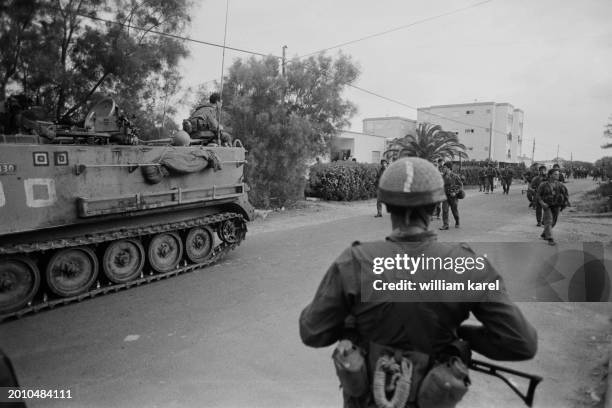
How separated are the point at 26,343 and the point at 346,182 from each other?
1542 cm

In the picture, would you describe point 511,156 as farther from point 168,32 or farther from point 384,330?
point 384,330

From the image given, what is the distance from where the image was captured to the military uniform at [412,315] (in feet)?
5.71

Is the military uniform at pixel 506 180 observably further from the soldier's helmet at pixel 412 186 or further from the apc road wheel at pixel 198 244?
the soldier's helmet at pixel 412 186

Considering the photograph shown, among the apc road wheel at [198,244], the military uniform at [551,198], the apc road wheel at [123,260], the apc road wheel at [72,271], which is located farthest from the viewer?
the military uniform at [551,198]

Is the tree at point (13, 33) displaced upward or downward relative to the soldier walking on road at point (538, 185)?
upward

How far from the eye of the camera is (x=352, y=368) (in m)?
1.74

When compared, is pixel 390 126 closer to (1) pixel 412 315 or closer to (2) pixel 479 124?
(2) pixel 479 124

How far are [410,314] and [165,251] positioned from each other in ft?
20.0

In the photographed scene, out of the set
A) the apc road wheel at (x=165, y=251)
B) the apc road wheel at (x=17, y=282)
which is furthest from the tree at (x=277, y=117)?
the apc road wheel at (x=17, y=282)

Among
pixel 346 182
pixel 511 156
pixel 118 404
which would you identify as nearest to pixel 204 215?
pixel 118 404

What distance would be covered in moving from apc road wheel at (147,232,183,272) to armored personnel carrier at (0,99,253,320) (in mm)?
16

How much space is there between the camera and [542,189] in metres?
9.87

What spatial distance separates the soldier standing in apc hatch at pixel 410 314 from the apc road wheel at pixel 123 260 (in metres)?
5.29

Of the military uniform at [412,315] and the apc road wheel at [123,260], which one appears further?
the apc road wheel at [123,260]
